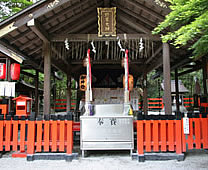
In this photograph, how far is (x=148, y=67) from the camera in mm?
11602

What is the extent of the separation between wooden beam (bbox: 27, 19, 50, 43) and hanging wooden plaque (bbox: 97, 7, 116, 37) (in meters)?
1.93

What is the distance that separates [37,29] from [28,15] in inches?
18.5

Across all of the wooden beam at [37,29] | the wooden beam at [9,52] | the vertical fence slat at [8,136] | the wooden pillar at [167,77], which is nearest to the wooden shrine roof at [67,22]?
the wooden beam at [37,29]

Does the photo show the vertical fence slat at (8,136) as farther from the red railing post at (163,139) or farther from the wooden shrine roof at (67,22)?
the red railing post at (163,139)

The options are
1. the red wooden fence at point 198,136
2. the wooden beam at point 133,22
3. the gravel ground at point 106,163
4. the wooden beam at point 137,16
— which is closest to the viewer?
the gravel ground at point 106,163

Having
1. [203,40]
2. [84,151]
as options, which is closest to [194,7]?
[203,40]

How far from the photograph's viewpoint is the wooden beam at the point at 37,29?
566 centimetres

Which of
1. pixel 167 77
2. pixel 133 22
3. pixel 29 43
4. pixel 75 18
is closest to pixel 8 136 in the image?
pixel 29 43

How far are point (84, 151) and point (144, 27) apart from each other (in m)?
5.21

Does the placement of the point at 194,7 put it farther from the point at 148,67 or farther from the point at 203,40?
the point at 148,67

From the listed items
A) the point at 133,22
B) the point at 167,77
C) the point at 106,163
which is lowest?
the point at 106,163

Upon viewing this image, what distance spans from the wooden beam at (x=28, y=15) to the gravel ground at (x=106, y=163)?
12.5 ft

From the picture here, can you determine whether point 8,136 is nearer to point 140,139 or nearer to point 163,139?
point 140,139

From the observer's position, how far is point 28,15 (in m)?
5.73
